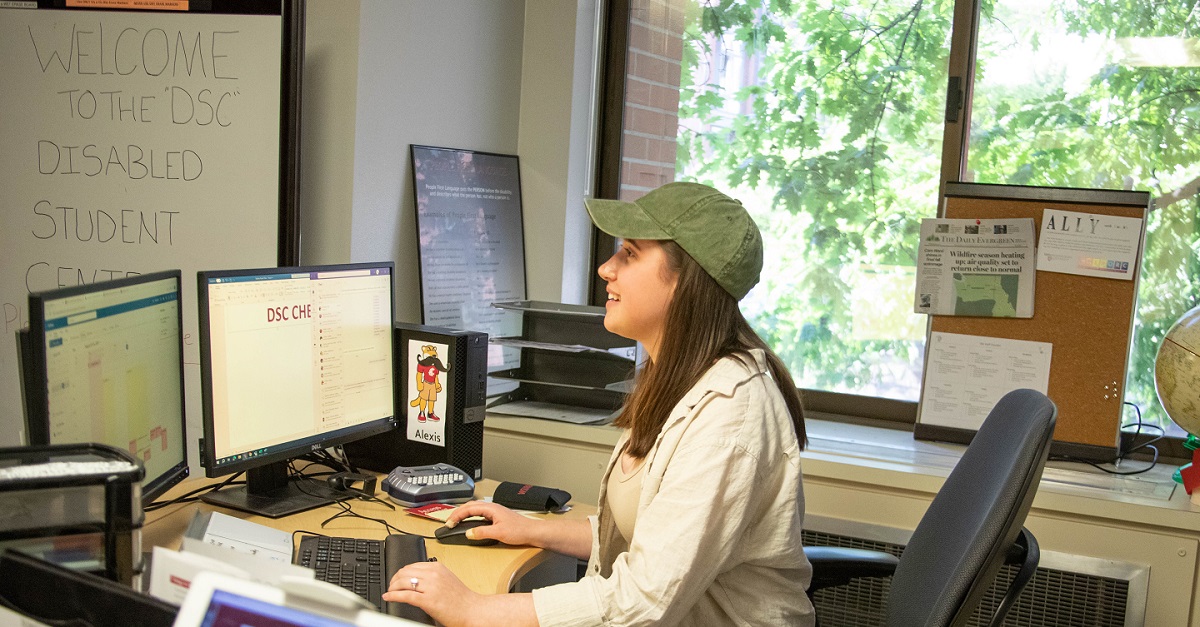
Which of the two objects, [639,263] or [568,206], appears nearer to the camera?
[639,263]

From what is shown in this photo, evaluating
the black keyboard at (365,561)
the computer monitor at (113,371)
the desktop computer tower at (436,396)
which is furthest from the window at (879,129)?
the computer monitor at (113,371)

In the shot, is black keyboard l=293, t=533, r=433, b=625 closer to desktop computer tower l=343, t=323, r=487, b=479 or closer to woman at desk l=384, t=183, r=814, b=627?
woman at desk l=384, t=183, r=814, b=627

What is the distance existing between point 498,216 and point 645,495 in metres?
1.54

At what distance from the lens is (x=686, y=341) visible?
1.62 m

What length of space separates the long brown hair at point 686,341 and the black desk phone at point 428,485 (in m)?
0.53

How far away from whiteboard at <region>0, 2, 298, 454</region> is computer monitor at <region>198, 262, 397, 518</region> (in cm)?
46

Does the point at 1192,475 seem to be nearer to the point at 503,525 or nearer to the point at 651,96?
the point at 503,525

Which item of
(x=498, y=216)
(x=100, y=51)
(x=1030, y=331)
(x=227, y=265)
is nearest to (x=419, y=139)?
(x=498, y=216)

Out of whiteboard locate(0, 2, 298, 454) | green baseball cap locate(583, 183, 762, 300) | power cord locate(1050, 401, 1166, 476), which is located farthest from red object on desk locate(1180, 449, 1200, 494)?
whiteboard locate(0, 2, 298, 454)

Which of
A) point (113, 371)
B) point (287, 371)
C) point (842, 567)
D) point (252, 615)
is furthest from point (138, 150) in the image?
point (252, 615)

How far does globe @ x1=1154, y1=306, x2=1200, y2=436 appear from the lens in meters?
2.11

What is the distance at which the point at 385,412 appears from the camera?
2123 mm

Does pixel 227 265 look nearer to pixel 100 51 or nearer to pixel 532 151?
pixel 100 51

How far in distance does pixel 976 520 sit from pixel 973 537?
0.37 feet
